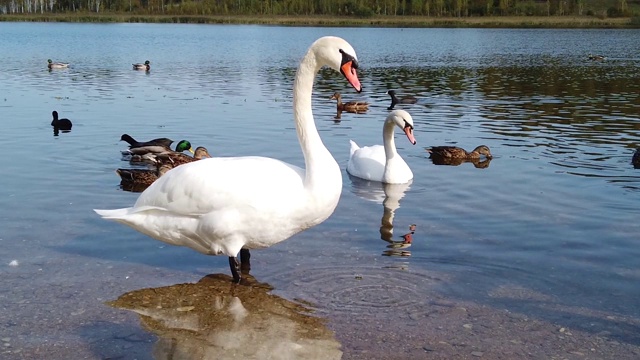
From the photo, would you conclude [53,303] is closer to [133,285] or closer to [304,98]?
[133,285]

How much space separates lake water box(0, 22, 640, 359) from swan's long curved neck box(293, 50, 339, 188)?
4.07 ft

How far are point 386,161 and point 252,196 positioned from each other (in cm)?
676

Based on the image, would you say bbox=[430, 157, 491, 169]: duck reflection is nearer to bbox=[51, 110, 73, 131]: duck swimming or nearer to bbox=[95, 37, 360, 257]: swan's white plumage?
bbox=[95, 37, 360, 257]: swan's white plumage

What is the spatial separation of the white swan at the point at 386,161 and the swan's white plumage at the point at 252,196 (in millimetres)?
5788

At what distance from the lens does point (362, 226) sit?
10.1 meters

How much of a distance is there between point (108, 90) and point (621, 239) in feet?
73.9

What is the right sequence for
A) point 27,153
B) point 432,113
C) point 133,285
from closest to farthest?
point 133,285 → point 27,153 → point 432,113

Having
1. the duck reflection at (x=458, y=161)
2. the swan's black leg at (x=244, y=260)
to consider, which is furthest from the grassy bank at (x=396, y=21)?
the swan's black leg at (x=244, y=260)

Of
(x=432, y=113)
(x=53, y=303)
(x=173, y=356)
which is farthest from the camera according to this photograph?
(x=432, y=113)

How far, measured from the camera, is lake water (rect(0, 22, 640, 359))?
678 centimetres

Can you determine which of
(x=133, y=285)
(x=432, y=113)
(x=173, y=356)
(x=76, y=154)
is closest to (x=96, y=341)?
(x=173, y=356)

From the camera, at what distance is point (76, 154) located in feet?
50.4

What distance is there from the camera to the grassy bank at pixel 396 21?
111 m

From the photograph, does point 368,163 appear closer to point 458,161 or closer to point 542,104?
point 458,161
